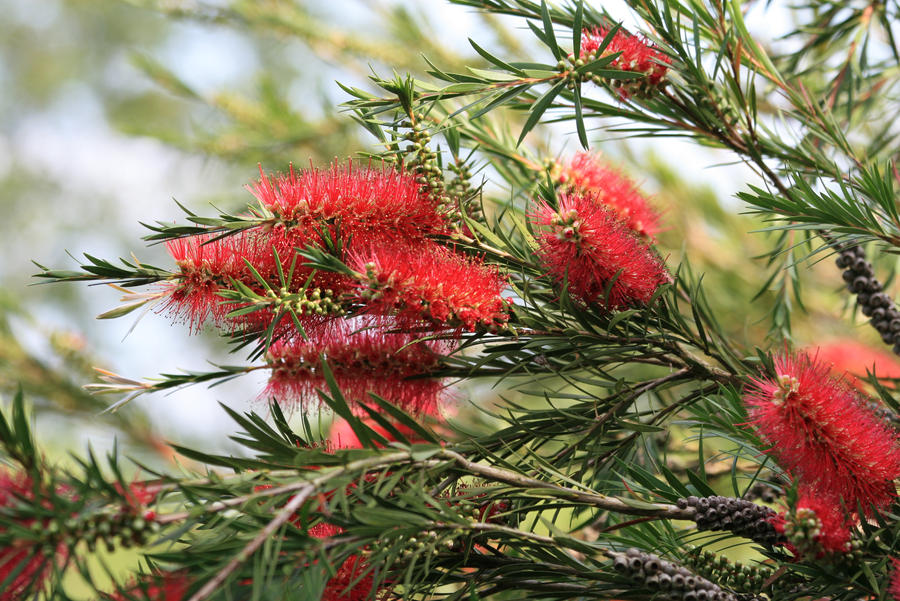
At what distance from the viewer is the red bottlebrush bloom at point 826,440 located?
1.05 ft

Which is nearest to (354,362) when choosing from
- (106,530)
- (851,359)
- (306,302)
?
(306,302)

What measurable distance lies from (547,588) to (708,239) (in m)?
1.04

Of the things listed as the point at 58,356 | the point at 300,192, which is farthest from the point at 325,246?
the point at 58,356

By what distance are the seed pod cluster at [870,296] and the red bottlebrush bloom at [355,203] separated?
249 millimetres

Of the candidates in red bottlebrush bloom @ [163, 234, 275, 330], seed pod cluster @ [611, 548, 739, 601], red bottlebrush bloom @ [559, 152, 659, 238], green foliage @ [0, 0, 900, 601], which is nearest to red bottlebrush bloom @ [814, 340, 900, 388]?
green foliage @ [0, 0, 900, 601]

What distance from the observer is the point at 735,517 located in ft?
1.11

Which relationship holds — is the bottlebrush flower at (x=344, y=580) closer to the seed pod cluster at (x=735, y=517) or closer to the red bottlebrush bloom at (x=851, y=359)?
the seed pod cluster at (x=735, y=517)

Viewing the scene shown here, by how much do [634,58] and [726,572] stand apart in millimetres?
258

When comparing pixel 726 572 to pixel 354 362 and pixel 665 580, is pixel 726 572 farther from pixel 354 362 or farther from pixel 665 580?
pixel 354 362

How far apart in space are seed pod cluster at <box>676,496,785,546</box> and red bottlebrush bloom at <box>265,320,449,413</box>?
0.48 feet

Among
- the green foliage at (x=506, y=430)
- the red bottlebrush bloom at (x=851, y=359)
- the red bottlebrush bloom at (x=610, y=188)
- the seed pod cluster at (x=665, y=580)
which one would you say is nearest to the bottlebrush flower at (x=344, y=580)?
the green foliage at (x=506, y=430)

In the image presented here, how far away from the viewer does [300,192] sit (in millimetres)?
353

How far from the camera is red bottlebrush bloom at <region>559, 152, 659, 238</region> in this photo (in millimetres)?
459

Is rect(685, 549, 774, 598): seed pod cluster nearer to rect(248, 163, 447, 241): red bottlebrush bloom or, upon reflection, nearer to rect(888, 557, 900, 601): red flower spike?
rect(888, 557, 900, 601): red flower spike
